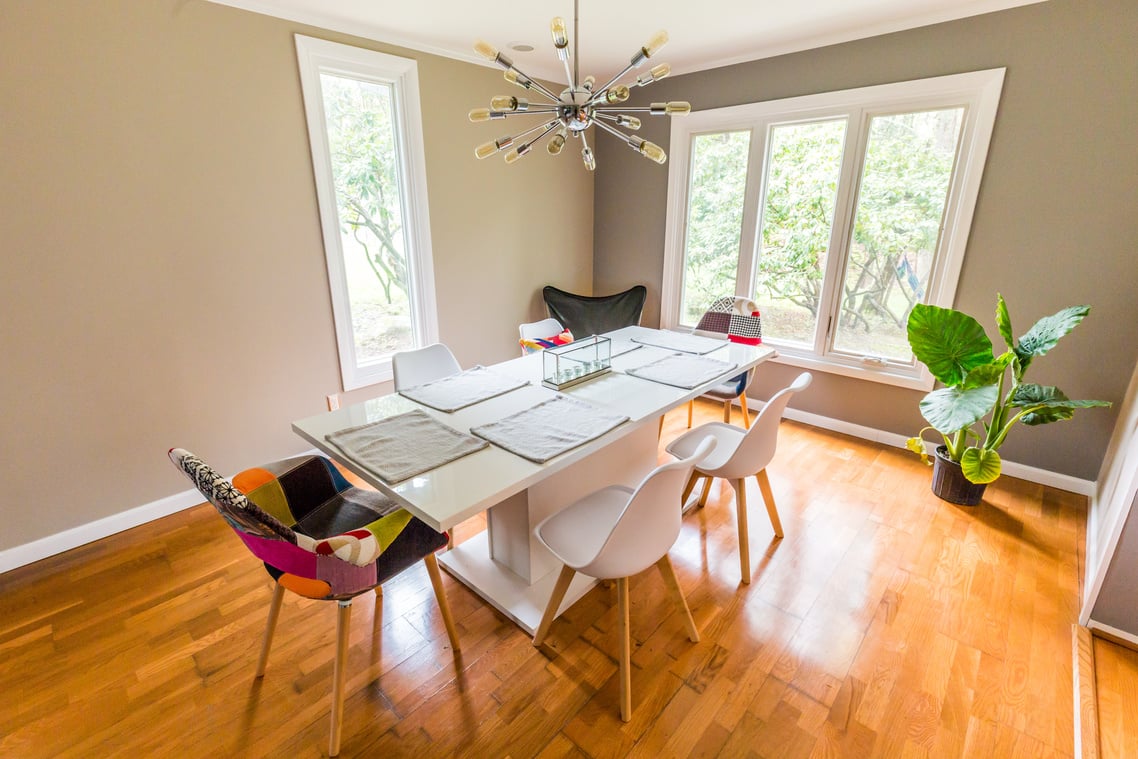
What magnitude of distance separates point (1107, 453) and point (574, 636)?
2.78 metres

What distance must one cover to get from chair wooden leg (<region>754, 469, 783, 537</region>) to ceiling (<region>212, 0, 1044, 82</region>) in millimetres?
2182

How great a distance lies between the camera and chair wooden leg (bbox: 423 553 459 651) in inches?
63.1

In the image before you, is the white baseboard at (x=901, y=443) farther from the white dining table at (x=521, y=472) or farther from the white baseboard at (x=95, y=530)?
the white baseboard at (x=95, y=530)

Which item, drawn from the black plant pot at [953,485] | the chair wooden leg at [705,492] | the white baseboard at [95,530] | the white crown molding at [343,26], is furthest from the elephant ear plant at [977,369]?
the white baseboard at [95,530]

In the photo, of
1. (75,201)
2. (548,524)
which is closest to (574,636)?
(548,524)

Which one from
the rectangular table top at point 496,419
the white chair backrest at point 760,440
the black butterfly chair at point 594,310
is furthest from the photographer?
the black butterfly chair at point 594,310

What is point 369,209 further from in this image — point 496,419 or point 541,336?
point 496,419

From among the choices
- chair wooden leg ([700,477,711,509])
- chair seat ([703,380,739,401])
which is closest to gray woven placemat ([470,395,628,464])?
chair wooden leg ([700,477,711,509])

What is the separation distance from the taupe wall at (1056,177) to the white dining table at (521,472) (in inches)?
55.5

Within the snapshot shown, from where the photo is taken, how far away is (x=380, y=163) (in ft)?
9.62

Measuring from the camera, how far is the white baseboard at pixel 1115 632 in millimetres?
1696

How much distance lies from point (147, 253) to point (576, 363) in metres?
1.98

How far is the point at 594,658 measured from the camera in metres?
1.68

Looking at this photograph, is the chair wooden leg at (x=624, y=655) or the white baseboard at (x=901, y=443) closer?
the chair wooden leg at (x=624, y=655)
